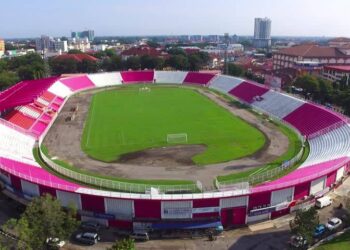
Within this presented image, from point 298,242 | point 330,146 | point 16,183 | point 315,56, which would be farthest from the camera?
point 315,56

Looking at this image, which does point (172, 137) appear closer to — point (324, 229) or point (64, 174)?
point (64, 174)

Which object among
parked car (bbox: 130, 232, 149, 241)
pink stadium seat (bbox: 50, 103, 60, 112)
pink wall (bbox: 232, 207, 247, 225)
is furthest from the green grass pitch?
parked car (bbox: 130, 232, 149, 241)

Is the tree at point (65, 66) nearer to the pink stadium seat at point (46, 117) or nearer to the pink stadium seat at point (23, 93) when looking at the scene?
the pink stadium seat at point (23, 93)

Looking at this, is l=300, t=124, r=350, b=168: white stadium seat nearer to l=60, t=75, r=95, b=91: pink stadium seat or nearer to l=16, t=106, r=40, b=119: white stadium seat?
l=16, t=106, r=40, b=119: white stadium seat

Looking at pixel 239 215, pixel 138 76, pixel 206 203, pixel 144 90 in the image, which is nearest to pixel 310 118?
pixel 239 215

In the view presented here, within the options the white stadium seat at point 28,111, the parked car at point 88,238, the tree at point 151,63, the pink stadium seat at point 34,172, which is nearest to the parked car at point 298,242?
the parked car at point 88,238

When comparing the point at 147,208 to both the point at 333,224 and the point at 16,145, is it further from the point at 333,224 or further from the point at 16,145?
the point at 16,145
